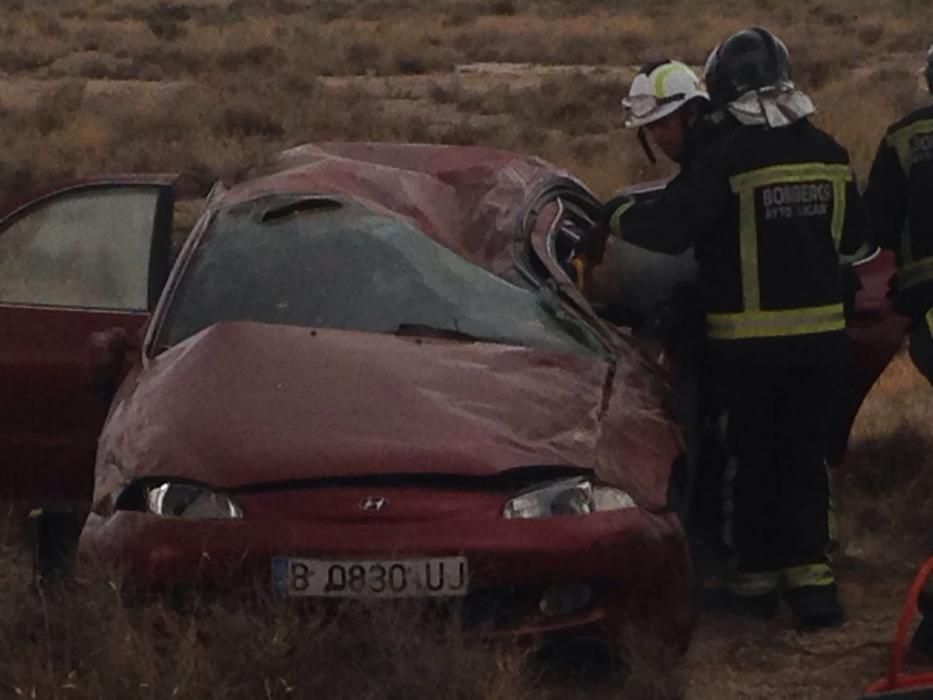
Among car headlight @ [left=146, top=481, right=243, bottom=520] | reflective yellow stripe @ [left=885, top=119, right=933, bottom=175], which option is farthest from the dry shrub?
car headlight @ [left=146, top=481, right=243, bottom=520]

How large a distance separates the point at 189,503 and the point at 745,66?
228 cm

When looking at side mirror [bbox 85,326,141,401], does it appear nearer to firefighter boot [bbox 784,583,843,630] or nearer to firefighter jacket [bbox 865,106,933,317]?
firefighter boot [bbox 784,583,843,630]

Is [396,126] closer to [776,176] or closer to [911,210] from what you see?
[911,210]

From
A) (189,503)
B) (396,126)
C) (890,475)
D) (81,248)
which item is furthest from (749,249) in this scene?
(396,126)

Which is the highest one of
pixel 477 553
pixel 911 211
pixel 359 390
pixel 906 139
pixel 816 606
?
pixel 906 139

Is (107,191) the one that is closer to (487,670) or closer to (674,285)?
(674,285)

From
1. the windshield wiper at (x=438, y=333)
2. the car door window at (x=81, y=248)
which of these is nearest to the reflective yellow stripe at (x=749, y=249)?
the windshield wiper at (x=438, y=333)

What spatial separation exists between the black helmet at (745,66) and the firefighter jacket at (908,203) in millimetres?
473

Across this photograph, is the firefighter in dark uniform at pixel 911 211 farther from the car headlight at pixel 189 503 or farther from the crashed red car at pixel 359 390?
the car headlight at pixel 189 503

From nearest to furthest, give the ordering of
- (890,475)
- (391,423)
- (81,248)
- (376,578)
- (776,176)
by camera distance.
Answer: (376,578)
(391,423)
(776,176)
(81,248)
(890,475)

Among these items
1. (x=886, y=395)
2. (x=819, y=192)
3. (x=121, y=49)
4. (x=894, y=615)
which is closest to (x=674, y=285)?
(x=819, y=192)

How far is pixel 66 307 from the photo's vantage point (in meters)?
7.16

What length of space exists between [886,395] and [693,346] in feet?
11.1

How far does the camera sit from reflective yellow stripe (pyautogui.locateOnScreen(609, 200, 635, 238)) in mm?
6465
